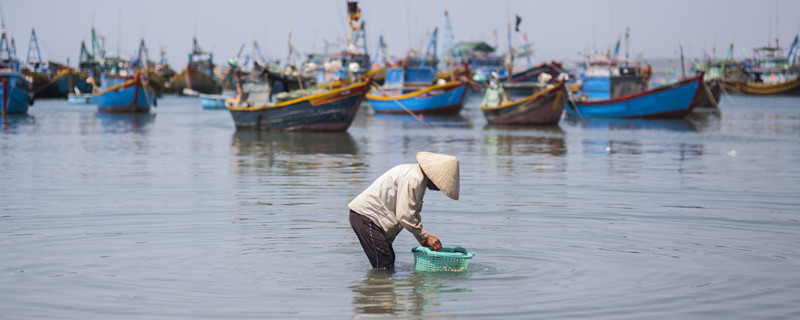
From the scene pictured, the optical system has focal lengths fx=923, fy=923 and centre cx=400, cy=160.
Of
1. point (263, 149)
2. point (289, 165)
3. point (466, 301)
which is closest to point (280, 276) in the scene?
point (466, 301)

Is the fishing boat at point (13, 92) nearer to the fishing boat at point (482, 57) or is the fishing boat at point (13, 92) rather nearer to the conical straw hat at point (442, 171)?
the conical straw hat at point (442, 171)

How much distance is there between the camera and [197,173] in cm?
1706

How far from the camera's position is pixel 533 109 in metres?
36.8

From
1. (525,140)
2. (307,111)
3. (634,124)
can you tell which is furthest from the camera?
(634,124)

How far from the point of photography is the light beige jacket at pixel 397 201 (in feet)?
24.0

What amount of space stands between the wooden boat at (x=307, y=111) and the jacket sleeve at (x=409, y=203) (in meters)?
22.6

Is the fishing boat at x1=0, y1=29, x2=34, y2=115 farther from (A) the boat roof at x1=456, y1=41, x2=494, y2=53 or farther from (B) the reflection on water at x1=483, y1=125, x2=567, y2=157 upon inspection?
(A) the boat roof at x1=456, y1=41, x2=494, y2=53

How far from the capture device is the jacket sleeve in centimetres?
730

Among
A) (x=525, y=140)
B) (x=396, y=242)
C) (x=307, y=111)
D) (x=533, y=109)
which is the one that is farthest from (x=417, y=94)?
(x=396, y=242)

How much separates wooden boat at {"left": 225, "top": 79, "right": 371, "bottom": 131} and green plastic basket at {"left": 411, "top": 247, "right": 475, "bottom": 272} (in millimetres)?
22089

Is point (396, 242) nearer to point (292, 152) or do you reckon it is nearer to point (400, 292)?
point (400, 292)

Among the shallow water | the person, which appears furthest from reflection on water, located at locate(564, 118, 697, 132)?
the person

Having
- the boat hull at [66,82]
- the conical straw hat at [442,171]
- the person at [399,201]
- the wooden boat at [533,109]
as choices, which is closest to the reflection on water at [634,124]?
the wooden boat at [533,109]

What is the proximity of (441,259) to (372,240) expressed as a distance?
0.61 meters
